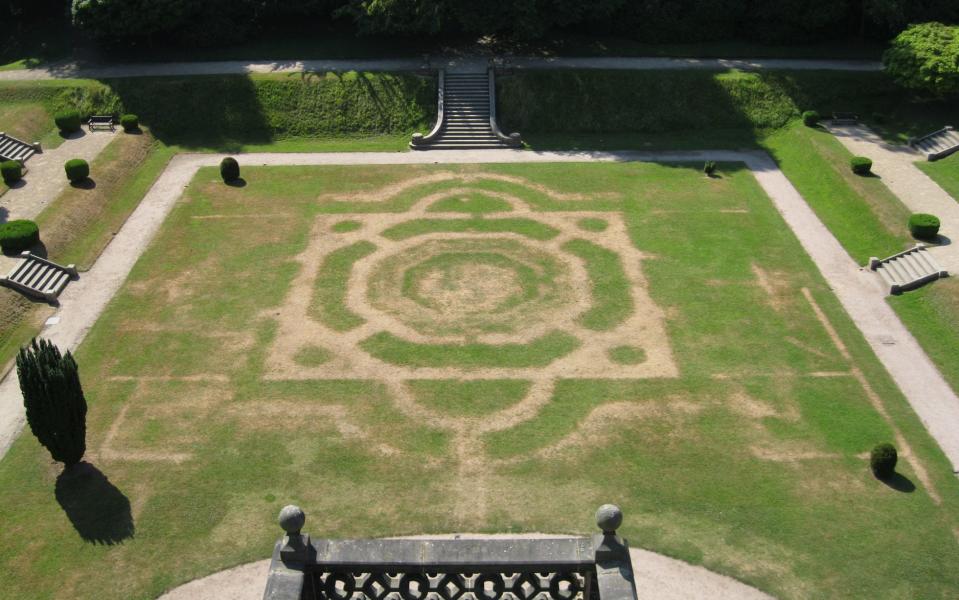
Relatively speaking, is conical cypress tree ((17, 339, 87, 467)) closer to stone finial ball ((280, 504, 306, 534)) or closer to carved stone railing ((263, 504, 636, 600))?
stone finial ball ((280, 504, 306, 534))

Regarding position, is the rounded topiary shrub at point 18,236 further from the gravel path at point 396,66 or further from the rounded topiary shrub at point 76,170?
the gravel path at point 396,66

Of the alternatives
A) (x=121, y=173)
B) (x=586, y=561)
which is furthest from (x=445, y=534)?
(x=121, y=173)

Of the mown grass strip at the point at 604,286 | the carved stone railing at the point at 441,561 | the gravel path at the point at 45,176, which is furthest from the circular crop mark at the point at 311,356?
the carved stone railing at the point at 441,561

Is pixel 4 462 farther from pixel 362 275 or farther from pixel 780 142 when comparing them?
pixel 780 142

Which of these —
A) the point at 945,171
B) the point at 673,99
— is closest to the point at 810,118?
the point at 673,99

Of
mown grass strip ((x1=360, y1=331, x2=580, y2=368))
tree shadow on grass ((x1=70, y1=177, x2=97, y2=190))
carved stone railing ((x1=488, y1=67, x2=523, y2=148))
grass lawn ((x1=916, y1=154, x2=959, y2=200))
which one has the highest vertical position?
mown grass strip ((x1=360, y1=331, x2=580, y2=368))

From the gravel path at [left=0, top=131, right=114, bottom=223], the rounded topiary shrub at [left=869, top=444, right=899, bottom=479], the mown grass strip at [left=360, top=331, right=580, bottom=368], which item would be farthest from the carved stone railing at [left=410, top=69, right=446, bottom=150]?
the rounded topiary shrub at [left=869, top=444, right=899, bottom=479]

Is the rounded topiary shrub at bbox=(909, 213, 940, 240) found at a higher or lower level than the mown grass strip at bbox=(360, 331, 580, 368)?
higher
